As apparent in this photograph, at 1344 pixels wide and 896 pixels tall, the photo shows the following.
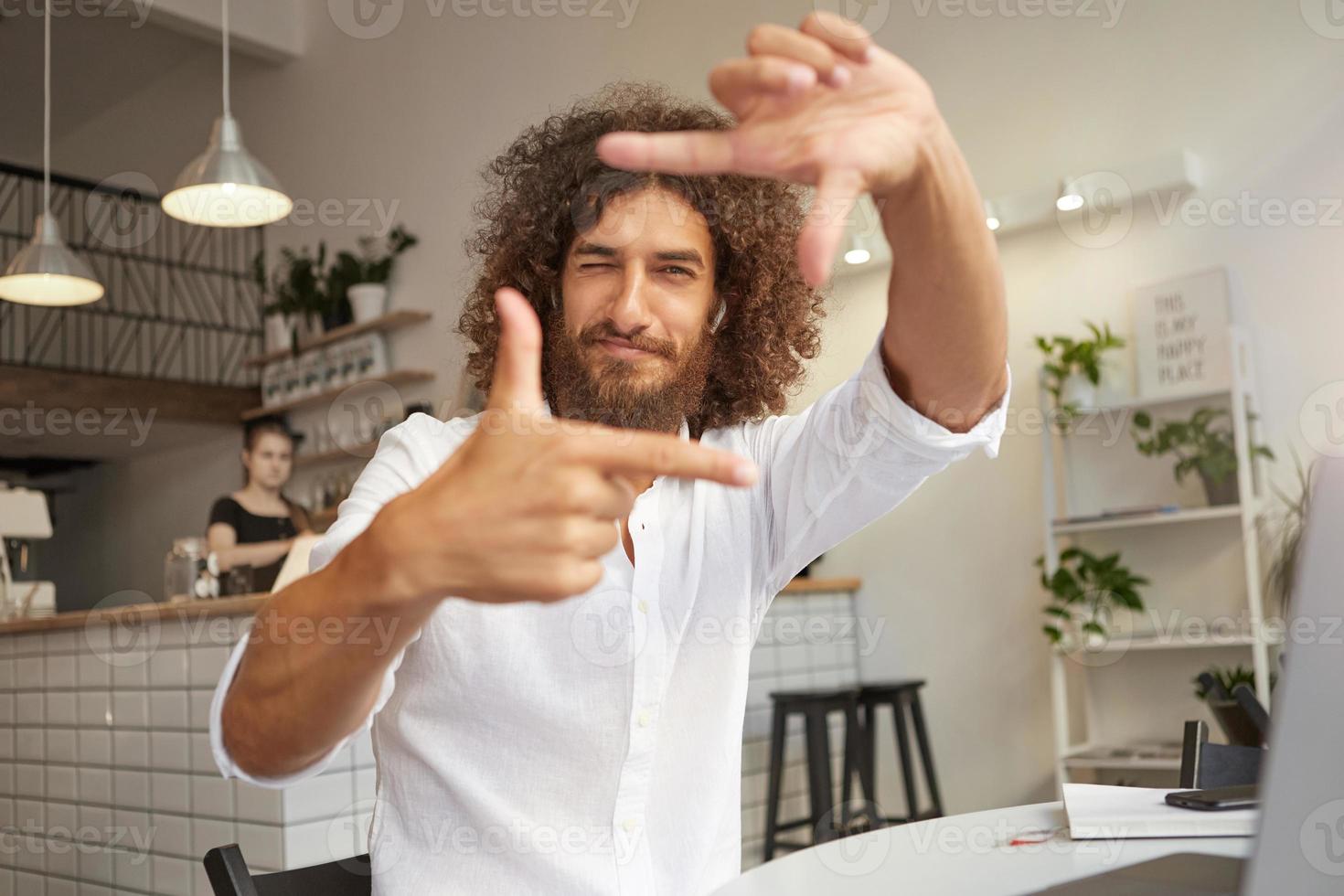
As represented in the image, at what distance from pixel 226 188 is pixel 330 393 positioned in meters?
2.52

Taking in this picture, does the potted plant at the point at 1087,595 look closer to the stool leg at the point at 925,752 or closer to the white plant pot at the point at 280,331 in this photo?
the stool leg at the point at 925,752

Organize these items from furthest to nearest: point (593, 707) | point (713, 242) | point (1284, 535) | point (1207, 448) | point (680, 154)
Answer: point (1207, 448) → point (1284, 535) → point (713, 242) → point (593, 707) → point (680, 154)

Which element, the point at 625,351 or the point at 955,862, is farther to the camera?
the point at 625,351

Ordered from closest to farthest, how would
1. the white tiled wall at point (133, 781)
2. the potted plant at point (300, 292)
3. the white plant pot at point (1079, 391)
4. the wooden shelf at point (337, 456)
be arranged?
the white tiled wall at point (133, 781), the white plant pot at point (1079, 391), the wooden shelf at point (337, 456), the potted plant at point (300, 292)

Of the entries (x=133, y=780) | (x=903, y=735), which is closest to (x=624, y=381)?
(x=133, y=780)

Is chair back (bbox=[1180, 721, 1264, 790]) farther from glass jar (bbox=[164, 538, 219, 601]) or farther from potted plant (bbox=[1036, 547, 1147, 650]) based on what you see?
glass jar (bbox=[164, 538, 219, 601])

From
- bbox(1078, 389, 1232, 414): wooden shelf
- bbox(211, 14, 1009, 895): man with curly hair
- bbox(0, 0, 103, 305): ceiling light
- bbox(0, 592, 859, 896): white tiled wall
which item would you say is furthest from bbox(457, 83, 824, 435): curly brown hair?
bbox(0, 0, 103, 305): ceiling light

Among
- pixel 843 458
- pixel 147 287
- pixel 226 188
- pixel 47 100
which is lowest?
pixel 843 458

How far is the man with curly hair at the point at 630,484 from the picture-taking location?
64cm

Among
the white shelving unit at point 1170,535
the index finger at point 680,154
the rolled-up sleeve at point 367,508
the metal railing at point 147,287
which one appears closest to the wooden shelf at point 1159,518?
the white shelving unit at point 1170,535

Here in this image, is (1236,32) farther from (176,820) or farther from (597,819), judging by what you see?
(176,820)

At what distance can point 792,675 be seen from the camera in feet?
14.0

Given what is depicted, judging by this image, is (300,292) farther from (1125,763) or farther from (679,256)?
(679,256)

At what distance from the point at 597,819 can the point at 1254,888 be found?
79cm
